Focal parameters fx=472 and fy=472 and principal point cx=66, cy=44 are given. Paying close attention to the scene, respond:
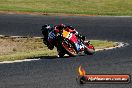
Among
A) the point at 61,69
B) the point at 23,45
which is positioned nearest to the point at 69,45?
the point at 61,69

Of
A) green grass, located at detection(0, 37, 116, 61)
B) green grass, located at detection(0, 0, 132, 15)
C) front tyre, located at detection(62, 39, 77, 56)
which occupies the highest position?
front tyre, located at detection(62, 39, 77, 56)

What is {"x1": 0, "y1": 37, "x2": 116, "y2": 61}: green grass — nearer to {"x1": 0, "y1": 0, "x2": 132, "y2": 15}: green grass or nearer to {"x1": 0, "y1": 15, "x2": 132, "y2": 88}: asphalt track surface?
{"x1": 0, "y1": 15, "x2": 132, "y2": 88}: asphalt track surface

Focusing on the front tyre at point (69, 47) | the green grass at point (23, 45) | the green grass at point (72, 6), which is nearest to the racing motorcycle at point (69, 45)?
the front tyre at point (69, 47)

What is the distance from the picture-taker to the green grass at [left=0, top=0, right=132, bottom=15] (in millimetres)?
38656

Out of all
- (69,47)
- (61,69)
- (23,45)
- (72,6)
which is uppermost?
(61,69)

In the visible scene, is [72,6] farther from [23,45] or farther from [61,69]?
[61,69]

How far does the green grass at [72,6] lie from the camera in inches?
1522

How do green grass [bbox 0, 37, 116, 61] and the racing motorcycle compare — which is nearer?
the racing motorcycle

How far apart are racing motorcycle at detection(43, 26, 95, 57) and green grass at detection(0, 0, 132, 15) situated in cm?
2142

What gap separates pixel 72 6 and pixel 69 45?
27379 millimetres

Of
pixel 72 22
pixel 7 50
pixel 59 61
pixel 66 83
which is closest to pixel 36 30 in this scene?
pixel 72 22

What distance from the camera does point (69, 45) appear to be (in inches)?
620

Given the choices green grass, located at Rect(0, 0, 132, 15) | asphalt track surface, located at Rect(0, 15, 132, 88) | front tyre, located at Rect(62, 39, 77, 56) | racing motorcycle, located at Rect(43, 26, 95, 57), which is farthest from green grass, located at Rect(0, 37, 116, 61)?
green grass, located at Rect(0, 0, 132, 15)

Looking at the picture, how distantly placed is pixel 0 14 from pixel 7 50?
48.5ft
